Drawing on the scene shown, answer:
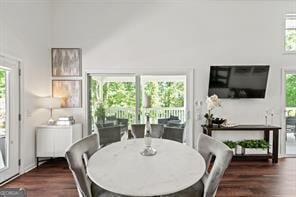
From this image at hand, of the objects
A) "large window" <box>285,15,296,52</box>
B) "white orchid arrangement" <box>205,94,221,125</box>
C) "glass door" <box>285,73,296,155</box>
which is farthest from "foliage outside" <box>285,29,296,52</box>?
"white orchid arrangement" <box>205,94,221,125</box>

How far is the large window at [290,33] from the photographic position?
20.5 feet

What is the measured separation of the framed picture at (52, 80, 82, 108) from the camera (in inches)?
A: 244

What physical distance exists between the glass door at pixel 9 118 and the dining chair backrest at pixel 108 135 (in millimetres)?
2163

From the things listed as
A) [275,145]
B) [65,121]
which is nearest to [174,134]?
[65,121]

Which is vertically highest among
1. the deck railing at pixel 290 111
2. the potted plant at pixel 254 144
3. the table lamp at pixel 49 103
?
the table lamp at pixel 49 103

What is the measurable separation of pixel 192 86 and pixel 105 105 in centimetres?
205

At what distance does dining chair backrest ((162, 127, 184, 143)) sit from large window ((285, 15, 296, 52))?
420 cm

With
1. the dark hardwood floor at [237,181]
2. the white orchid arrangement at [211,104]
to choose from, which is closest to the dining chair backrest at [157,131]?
the dark hardwood floor at [237,181]

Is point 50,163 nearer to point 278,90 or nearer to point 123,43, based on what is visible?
point 123,43

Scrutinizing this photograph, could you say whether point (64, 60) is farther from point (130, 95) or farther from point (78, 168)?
point (78, 168)

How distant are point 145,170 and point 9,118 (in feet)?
11.3

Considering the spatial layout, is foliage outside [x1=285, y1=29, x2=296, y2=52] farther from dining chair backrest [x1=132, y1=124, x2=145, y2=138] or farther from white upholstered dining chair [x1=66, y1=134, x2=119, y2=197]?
white upholstered dining chair [x1=66, y1=134, x2=119, y2=197]

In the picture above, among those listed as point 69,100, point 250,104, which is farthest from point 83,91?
point 250,104

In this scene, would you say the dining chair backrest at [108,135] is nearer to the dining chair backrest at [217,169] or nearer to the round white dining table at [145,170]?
the round white dining table at [145,170]
